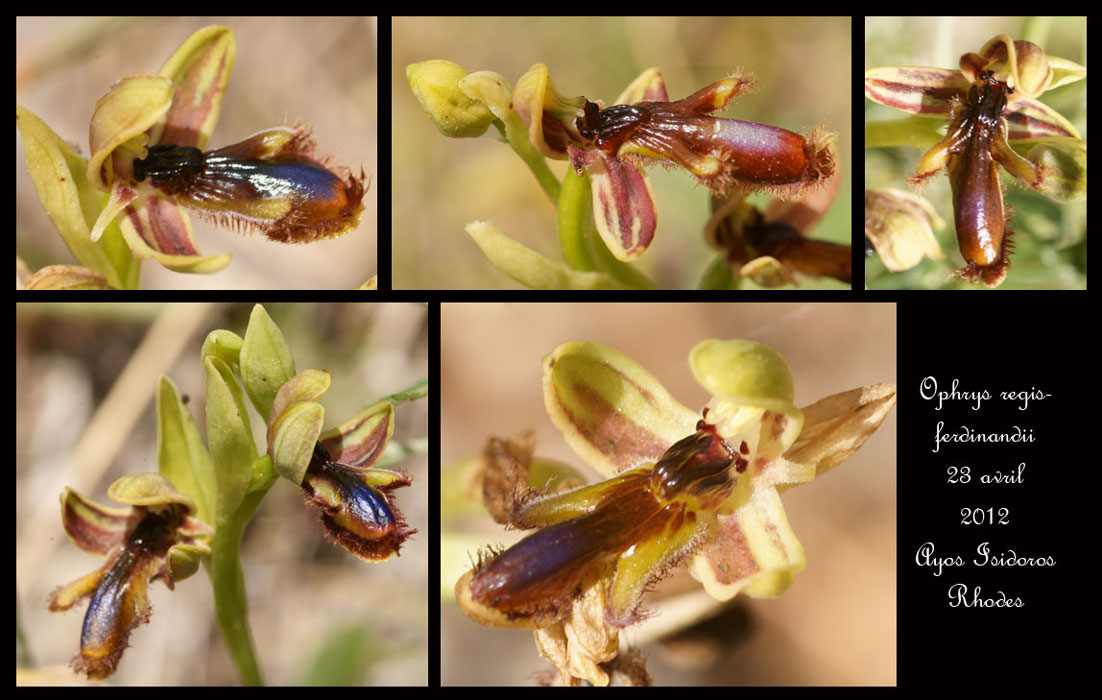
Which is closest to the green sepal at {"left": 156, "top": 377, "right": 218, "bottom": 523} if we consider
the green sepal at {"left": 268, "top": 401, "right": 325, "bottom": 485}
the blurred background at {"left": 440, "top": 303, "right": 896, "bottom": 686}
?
the green sepal at {"left": 268, "top": 401, "right": 325, "bottom": 485}

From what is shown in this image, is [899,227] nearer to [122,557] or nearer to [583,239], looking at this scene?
[583,239]

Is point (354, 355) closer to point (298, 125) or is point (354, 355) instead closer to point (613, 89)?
point (298, 125)

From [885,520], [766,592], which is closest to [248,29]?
[766,592]

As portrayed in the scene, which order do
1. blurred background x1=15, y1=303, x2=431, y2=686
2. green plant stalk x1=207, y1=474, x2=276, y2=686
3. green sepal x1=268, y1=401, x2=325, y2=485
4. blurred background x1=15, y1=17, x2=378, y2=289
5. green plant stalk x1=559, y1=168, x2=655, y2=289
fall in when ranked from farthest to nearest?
blurred background x1=15, y1=303, x2=431, y2=686, blurred background x1=15, y1=17, x2=378, y2=289, green plant stalk x1=207, y1=474, x2=276, y2=686, green plant stalk x1=559, y1=168, x2=655, y2=289, green sepal x1=268, y1=401, x2=325, y2=485

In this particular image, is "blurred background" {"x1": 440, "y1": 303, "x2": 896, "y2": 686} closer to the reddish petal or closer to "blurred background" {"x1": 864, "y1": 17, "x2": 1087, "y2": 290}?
"blurred background" {"x1": 864, "y1": 17, "x2": 1087, "y2": 290}

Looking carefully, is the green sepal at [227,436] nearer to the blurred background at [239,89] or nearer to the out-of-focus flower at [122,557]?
the out-of-focus flower at [122,557]

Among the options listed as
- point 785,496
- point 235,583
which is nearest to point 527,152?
point 235,583
